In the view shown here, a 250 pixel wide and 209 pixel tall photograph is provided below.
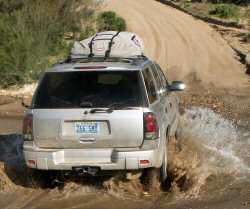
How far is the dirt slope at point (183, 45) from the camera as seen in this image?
22381 mm

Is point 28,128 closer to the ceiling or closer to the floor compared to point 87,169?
closer to the ceiling

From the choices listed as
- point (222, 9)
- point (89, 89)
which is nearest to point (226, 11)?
point (222, 9)

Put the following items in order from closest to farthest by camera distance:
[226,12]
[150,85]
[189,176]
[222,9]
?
1. [150,85]
2. [189,176]
3. [226,12]
4. [222,9]

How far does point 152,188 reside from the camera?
7816 mm

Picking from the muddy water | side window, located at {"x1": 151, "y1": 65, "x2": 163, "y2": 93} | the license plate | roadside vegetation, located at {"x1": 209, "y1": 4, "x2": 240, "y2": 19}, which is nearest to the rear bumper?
the license plate

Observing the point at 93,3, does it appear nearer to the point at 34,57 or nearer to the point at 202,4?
the point at 34,57

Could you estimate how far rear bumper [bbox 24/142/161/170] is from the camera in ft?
23.4

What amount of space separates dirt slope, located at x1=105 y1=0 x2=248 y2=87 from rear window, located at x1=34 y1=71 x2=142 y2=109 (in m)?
12.8

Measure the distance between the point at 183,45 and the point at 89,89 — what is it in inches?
A: 864

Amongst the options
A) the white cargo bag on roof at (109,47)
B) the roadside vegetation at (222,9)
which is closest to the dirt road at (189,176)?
the white cargo bag on roof at (109,47)

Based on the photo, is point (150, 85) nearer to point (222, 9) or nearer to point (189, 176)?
point (189, 176)

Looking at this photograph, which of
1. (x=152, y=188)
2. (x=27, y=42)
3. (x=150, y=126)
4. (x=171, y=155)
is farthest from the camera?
(x=27, y=42)

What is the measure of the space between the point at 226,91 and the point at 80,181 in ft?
36.6

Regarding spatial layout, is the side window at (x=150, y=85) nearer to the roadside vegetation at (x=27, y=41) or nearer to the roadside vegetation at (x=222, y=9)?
the roadside vegetation at (x=27, y=41)
